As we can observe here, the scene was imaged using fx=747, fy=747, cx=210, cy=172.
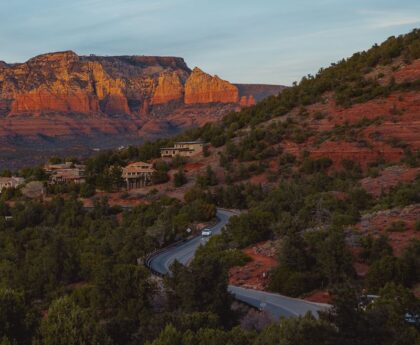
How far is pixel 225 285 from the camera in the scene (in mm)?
20531

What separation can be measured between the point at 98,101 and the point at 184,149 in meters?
89.1

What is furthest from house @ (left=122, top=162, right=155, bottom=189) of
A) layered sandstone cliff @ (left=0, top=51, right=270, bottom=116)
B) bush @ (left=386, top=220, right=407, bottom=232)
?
layered sandstone cliff @ (left=0, top=51, right=270, bottom=116)

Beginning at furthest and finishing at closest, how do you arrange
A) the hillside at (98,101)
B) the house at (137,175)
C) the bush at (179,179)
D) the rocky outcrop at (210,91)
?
the rocky outcrop at (210,91), the hillside at (98,101), the house at (137,175), the bush at (179,179)

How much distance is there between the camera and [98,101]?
14900 cm

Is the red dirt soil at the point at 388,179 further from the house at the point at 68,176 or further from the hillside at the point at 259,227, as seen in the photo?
the house at the point at 68,176

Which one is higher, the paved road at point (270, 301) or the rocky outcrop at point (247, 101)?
the rocky outcrop at point (247, 101)

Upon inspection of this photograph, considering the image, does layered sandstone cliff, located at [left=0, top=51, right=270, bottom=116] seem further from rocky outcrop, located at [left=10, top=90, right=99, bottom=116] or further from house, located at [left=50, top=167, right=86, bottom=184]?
house, located at [left=50, top=167, right=86, bottom=184]

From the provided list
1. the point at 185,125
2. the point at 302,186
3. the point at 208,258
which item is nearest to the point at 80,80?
the point at 185,125

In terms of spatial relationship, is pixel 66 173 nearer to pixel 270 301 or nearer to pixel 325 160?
pixel 325 160

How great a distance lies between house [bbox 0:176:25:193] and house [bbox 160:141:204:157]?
12.4m

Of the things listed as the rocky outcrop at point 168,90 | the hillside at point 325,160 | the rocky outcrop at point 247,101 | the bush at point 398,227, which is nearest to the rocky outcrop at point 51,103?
the rocky outcrop at point 168,90

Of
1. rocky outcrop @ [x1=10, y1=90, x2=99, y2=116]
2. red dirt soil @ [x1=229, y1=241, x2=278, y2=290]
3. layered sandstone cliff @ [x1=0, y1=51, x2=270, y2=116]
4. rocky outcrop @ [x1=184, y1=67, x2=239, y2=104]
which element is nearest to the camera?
red dirt soil @ [x1=229, y1=241, x2=278, y2=290]

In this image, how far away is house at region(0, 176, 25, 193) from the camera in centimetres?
5981

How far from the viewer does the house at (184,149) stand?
62.1 meters
